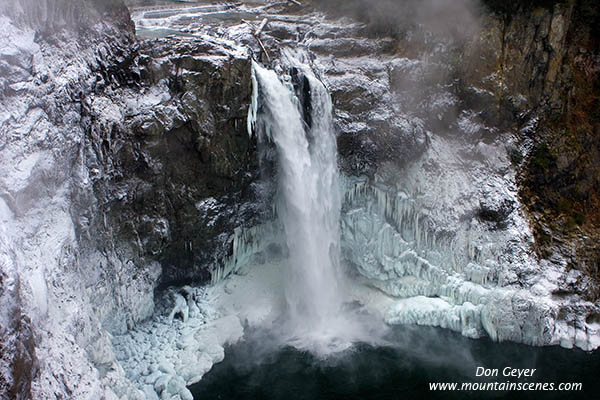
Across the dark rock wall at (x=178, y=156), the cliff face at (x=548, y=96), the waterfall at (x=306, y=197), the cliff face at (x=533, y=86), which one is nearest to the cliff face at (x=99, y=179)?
the dark rock wall at (x=178, y=156)

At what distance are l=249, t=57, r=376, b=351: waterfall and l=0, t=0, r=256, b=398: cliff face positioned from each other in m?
1.09

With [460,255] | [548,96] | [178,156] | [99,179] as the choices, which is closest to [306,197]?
[178,156]

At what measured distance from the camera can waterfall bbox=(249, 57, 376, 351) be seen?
49.1ft

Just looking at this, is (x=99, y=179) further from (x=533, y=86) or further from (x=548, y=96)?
(x=548, y=96)

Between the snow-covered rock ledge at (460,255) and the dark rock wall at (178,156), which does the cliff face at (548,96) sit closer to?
the snow-covered rock ledge at (460,255)

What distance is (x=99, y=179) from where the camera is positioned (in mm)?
11969

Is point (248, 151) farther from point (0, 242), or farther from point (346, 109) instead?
point (0, 242)

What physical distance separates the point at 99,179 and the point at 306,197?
21.5ft

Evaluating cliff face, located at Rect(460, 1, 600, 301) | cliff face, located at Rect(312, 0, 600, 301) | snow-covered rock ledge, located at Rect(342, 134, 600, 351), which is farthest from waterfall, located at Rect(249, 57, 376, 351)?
cliff face, located at Rect(460, 1, 600, 301)

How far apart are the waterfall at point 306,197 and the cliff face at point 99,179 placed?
3.58ft

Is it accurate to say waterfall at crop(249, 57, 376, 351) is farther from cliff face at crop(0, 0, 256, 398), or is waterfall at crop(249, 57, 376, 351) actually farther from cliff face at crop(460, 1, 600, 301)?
cliff face at crop(460, 1, 600, 301)

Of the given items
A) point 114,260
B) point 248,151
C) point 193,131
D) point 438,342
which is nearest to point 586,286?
point 438,342

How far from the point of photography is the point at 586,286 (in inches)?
580

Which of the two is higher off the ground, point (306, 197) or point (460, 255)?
point (306, 197)
